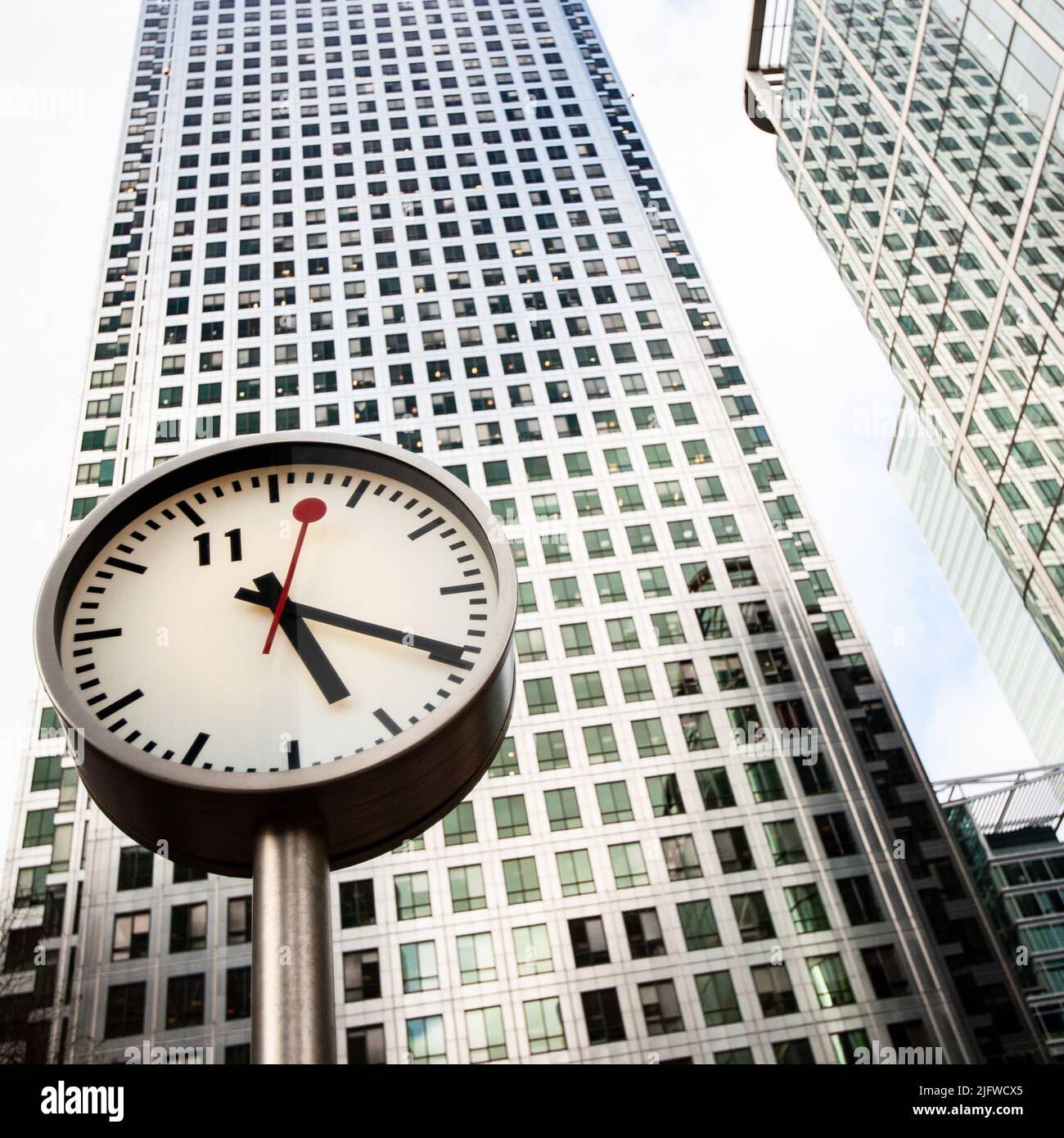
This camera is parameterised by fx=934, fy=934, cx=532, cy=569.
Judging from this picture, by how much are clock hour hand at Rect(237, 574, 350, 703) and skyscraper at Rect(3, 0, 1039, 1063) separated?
30.6 meters

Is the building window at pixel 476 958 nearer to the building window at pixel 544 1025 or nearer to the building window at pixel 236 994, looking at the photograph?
the building window at pixel 544 1025

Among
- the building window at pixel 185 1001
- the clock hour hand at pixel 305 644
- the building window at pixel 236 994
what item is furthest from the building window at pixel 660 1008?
the clock hour hand at pixel 305 644

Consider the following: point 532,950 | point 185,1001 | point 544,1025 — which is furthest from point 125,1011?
point 544,1025

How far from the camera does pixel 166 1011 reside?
30.8 meters

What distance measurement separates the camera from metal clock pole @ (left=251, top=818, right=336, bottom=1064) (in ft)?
6.08

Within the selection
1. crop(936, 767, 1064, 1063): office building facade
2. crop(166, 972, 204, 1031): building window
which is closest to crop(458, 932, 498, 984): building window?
crop(166, 972, 204, 1031): building window

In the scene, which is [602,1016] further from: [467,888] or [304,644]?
[304,644]

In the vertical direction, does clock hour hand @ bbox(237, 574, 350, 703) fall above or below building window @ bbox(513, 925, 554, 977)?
above

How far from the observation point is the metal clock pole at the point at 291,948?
1.85m

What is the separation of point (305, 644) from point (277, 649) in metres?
0.08

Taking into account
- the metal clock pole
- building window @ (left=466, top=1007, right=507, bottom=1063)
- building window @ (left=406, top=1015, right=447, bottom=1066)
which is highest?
the metal clock pole

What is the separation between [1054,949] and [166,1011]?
57093 mm

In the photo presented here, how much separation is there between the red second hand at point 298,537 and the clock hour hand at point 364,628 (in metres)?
0.02

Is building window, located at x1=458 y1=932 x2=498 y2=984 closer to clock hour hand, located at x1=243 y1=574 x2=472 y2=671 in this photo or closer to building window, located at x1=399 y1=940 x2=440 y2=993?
building window, located at x1=399 y1=940 x2=440 y2=993
